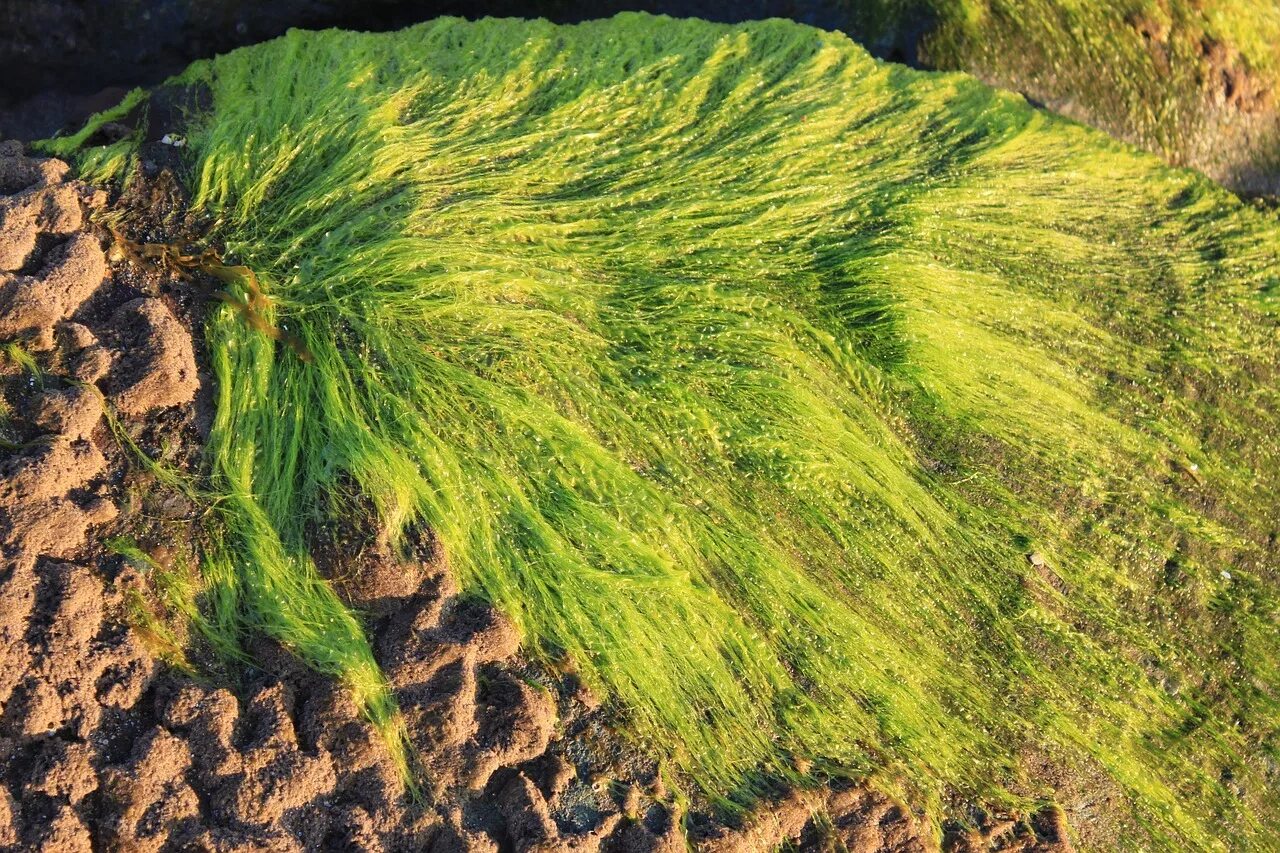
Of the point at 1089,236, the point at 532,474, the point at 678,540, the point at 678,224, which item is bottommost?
the point at 678,540

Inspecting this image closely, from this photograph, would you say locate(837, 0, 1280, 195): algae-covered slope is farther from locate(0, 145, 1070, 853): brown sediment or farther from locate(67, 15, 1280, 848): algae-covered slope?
locate(0, 145, 1070, 853): brown sediment

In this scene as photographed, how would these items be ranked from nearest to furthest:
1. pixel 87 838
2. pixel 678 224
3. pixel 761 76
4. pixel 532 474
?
pixel 87 838 → pixel 532 474 → pixel 678 224 → pixel 761 76

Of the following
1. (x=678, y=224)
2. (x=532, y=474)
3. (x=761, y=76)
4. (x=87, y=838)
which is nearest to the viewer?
(x=87, y=838)

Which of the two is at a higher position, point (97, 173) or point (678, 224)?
point (97, 173)

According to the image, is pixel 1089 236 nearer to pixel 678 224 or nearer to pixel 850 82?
pixel 850 82

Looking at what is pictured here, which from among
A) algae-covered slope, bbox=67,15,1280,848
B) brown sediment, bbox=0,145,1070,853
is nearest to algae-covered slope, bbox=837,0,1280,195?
algae-covered slope, bbox=67,15,1280,848

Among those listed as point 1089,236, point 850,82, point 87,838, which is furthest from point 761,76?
point 87,838

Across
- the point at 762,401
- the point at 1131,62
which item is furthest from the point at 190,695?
the point at 1131,62

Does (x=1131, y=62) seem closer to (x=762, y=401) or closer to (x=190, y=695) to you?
(x=762, y=401)
